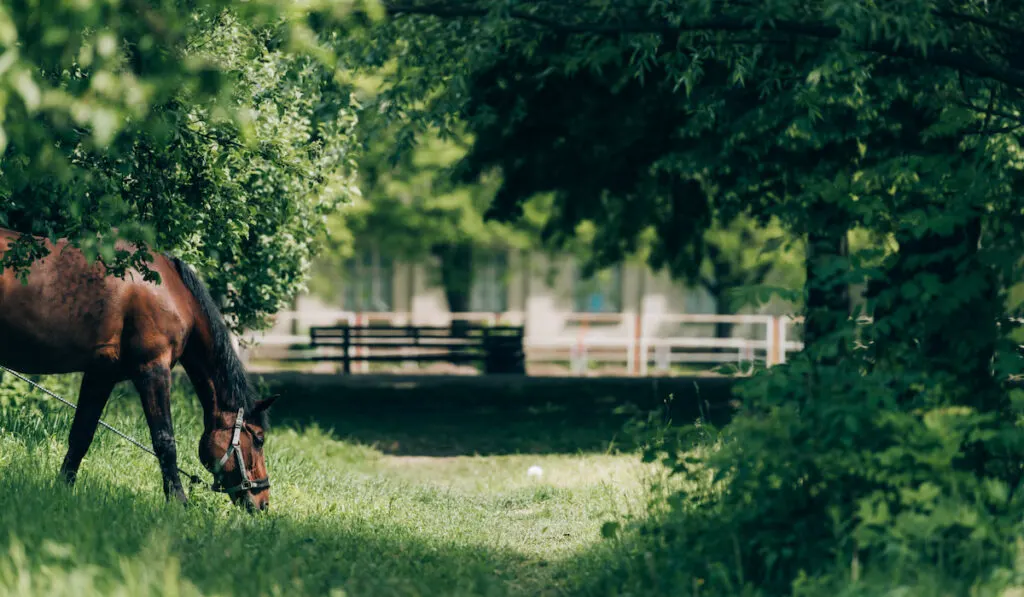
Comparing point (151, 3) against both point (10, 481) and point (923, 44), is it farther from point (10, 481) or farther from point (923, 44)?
point (923, 44)

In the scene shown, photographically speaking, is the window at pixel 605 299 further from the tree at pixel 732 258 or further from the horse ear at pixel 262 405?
the horse ear at pixel 262 405

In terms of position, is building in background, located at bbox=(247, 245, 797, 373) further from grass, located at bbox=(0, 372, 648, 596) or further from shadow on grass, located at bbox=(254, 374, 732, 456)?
grass, located at bbox=(0, 372, 648, 596)

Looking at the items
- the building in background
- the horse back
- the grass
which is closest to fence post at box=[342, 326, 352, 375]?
the grass

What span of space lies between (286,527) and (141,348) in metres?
1.65

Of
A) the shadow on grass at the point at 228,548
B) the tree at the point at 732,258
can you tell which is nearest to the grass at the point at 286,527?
the shadow on grass at the point at 228,548

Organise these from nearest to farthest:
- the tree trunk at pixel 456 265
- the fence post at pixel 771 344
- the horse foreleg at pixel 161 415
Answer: the horse foreleg at pixel 161 415 → the fence post at pixel 771 344 → the tree trunk at pixel 456 265

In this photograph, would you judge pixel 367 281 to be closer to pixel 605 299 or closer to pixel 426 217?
pixel 605 299

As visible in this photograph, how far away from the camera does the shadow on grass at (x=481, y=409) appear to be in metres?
15.4

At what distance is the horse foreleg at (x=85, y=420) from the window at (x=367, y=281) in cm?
3045

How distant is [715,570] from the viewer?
17.6 feet

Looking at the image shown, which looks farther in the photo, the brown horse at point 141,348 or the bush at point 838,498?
the brown horse at point 141,348

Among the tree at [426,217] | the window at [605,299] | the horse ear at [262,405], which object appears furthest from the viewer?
the window at [605,299]

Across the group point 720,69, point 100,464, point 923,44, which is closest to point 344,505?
point 100,464

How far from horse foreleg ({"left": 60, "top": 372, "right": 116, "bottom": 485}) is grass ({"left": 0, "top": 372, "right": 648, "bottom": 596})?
0.13 m
